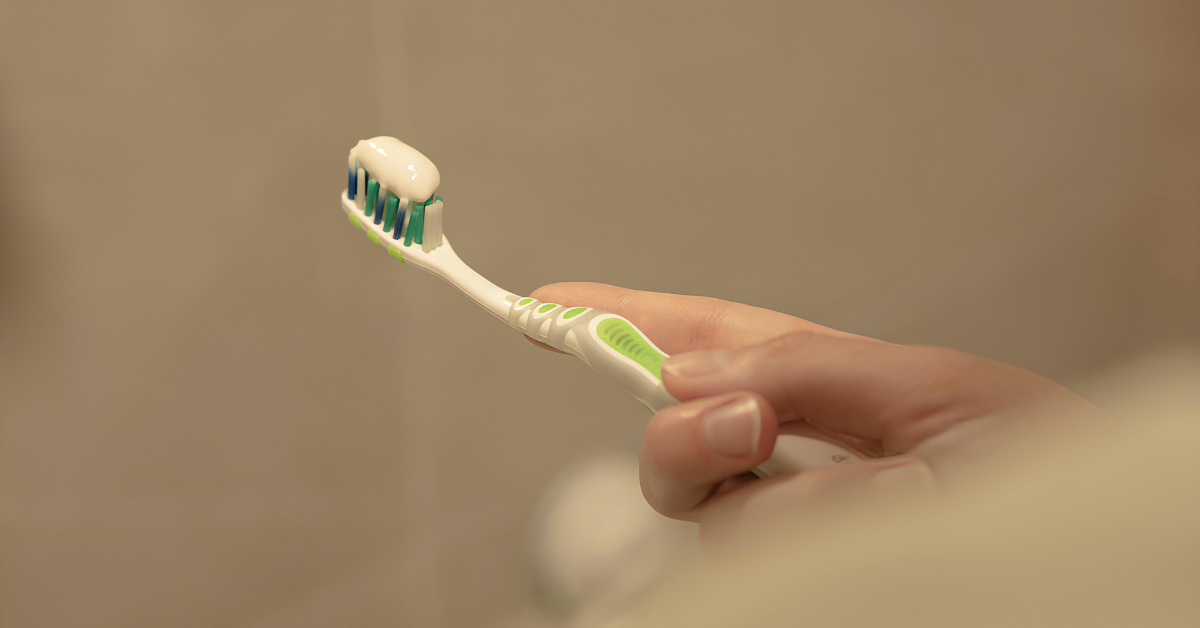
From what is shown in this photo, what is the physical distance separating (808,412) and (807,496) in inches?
2.1

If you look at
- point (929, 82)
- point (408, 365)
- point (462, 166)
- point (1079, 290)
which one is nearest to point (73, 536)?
point (408, 365)

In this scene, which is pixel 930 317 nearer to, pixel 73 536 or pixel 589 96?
pixel 589 96

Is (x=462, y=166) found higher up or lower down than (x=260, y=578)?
higher up

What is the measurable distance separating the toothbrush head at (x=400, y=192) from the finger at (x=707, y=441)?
0.30m

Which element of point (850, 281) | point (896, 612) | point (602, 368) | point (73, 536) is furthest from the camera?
point (850, 281)

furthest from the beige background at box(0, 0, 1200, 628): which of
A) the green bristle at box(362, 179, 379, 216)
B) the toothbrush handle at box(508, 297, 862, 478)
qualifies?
the toothbrush handle at box(508, 297, 862, 478)

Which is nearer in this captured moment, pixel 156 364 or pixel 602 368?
pixel 602 368

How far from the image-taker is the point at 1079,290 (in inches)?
31.2

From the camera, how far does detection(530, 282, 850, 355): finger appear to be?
0.52 meters

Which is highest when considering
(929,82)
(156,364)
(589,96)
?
(929,82)

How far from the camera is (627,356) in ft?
1.28

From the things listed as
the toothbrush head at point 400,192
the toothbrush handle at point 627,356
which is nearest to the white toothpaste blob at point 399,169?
the toothbrush head at point 400,192

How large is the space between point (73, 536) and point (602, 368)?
0.62 metres

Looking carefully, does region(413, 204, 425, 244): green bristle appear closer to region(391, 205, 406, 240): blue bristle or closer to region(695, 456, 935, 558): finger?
region(391, 205, 406, 240): blue bristle
